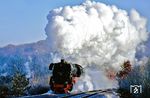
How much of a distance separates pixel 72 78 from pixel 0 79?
58361 mm

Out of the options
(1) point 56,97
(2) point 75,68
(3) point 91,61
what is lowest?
(1) point 56,97

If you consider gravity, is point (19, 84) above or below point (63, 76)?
above

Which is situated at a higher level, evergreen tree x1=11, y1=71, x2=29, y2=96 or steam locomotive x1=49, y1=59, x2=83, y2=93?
evergreen tree x1=11, y1=71, x2=29, y2=96

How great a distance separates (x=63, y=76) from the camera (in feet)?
138

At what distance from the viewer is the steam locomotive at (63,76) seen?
41.2 m

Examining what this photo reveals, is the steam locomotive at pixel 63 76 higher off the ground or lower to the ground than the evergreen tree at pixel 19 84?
lower

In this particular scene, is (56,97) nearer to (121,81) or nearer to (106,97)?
(106,97)

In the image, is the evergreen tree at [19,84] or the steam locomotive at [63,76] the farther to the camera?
the evergreen tree at [19,84]

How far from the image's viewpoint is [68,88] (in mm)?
41562

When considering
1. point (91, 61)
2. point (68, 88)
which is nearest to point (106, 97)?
point (68, 88)

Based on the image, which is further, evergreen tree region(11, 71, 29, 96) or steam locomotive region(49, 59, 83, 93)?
evergreen tree region(11, 71, 29, 96)

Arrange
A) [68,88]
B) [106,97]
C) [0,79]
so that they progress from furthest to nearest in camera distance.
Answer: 1. [0,79]
2. [68,88]
3. [106,97]

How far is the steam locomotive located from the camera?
4122 cm

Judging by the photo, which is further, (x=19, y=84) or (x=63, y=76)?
(x=19, y=84)
